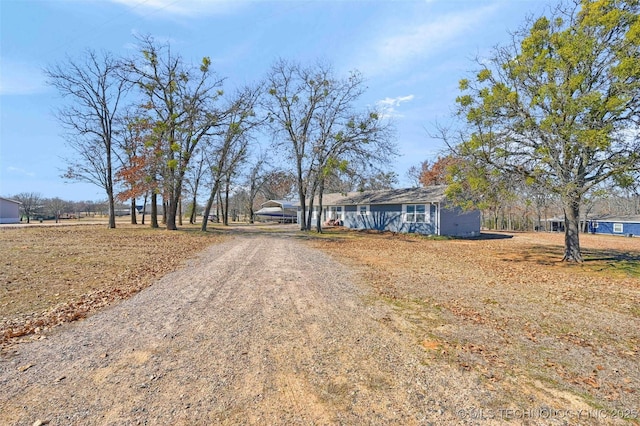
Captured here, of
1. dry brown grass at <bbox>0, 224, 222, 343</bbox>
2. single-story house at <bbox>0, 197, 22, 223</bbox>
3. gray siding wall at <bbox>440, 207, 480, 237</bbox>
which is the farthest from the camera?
single-story house at <bbox>0, 197, 22, 223</bbox>

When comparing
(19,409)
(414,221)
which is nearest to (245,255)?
(19,409)

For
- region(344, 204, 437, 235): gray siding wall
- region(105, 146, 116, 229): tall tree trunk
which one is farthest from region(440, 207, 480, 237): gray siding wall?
region(105, 146, 116, 229): tall tree trunk

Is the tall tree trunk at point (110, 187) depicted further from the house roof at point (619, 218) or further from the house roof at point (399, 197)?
the house roof at point (619, 218)

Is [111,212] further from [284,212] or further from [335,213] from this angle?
[284,212]

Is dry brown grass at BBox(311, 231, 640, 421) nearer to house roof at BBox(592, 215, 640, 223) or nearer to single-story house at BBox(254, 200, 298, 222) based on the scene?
single-story house at BBox(254, 200, 298, 222)

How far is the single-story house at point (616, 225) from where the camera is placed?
A: 3993cm

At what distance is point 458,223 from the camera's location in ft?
79.4

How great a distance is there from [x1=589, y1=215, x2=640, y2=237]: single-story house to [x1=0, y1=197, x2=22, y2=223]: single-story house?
253 feet

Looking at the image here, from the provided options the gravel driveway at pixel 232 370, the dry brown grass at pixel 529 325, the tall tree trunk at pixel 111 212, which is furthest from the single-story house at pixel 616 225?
the tall tree trunk at pixel 111 212

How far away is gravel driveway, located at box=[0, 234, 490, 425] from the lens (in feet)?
8.68

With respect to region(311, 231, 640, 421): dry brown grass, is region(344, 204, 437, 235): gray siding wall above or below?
above

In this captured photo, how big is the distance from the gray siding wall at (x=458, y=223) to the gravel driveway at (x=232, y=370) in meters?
18.8

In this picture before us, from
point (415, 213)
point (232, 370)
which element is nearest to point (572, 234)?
point (415, 213)

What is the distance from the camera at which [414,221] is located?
24016 millimetres
